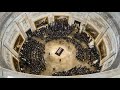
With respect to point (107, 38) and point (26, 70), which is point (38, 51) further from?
point (107, 38)

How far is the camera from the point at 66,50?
43.2ft

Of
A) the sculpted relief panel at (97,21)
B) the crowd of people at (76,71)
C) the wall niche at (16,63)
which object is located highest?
the sculpted relief panel at (97,21)

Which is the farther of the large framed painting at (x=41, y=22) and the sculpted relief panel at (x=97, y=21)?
the large framed painting at (x=41, y=22)

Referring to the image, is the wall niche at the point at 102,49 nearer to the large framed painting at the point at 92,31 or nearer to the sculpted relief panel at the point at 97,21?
the large framed painting at the point at 92,31

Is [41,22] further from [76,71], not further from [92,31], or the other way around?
[76,71]

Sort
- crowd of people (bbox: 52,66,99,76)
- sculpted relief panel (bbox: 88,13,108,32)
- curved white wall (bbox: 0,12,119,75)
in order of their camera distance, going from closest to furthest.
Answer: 1. curved white wall (bbox: 0,12,119,75)
2. crowd of people (bbox: 52,66,99,76)
3. sculpted relief panel (bbox: 88,13,108,32)

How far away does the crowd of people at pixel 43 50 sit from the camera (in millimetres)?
12281

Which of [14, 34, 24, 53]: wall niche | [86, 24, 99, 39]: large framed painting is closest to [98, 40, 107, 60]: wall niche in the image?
[86, 24, 99, 39]: large framed painting

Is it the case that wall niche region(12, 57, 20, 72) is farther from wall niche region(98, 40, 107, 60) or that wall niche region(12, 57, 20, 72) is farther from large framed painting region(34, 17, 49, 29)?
wall niche region(98, 40, 107, 60)

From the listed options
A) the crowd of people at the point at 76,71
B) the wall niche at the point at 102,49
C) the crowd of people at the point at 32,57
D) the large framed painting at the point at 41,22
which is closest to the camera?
the crowd of people at the point at 76,71

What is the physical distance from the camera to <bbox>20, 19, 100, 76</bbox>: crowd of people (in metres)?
12.3

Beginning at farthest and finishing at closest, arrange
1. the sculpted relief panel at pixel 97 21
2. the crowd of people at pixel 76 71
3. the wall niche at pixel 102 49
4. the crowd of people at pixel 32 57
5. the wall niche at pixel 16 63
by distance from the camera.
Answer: the sculpted relief panel at pixel 97 21
the wall niche at pixel 102 49
the crowd of people at pixel 32 57
the crowd of people at pixel 76 71
the wall niche at pixel 16 63

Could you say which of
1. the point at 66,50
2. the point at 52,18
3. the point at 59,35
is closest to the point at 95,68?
the point at 66,50

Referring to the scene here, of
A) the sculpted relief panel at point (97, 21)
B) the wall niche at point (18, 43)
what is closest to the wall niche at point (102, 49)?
the sculpted relief panel at point (97, 21)
